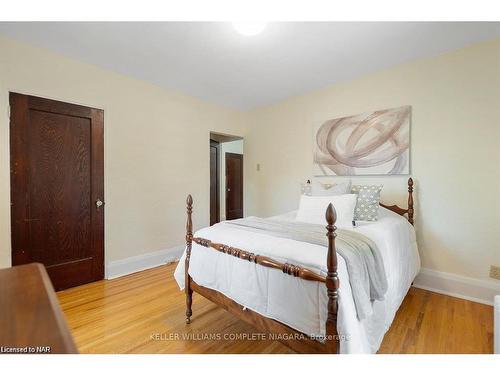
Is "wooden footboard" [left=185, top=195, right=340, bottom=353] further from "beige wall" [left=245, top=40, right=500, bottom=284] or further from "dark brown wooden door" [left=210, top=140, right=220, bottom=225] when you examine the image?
"dark brown wooden door" [left=210, top=140, right=220, bottom=225]

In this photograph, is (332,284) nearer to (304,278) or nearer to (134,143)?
(304,278)

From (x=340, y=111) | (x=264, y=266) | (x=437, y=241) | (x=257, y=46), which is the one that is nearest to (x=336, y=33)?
(x=257, y=46)

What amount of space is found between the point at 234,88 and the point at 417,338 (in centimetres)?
321

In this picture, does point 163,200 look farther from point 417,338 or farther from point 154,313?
point 417,338

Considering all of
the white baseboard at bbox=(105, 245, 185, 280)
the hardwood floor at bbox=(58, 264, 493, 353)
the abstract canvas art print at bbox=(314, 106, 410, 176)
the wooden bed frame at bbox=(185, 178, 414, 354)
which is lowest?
the hardwood floor at bbox=(58, 264, 493, 353)

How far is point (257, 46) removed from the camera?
7.45ft

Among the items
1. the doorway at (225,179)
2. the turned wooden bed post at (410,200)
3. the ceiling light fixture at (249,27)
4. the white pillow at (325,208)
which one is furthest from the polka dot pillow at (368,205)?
the doorway at (225,179)

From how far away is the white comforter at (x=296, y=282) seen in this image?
1.22 meters

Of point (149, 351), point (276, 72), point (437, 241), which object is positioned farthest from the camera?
point (276, 72)

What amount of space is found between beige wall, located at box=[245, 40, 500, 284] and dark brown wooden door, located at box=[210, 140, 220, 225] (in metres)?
2.98

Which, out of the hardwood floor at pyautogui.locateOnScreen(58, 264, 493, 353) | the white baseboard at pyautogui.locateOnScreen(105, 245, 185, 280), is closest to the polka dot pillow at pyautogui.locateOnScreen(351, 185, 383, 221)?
the hardwood floor at pyautogui.locateOnScreen(58, 264, 493, 353)

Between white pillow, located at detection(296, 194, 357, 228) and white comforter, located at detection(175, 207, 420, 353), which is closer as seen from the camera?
white comforter, located at detection(175, 207, 420, 353)

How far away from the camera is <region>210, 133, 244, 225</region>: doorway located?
5395 mm

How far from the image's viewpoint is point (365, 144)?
2898 mm
